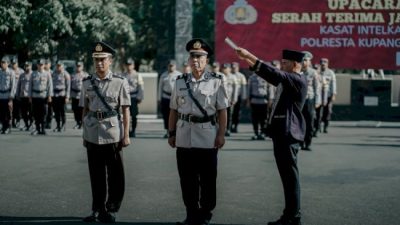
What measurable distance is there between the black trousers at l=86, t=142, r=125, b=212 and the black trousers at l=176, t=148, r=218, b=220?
2.32 ft

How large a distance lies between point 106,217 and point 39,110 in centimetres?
1220

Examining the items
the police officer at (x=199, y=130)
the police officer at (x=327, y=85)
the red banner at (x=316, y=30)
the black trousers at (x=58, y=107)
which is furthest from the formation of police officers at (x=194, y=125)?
the red banner at (x=316, y=30)

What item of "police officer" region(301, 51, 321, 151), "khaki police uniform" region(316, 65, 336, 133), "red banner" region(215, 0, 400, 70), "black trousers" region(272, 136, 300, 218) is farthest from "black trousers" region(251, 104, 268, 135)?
"black trousers" region(272, 136, 300, 218)

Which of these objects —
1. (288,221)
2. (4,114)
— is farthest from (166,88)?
(288,221)

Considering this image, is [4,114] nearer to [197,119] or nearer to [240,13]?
[240,13]

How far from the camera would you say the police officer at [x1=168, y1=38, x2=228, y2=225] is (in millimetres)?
8461

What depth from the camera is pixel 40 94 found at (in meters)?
20.6

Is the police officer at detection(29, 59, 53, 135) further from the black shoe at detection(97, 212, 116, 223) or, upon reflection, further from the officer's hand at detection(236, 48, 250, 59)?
the officer's hand at detection(236, 48, 250, 59)

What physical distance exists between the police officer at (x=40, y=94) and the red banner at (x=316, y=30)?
857cm

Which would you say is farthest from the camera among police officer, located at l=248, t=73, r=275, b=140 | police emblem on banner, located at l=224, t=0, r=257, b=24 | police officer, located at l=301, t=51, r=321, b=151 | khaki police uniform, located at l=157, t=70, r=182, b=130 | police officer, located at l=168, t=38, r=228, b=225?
police emblem on banner, located at l=224, t=0, r=257, b=24

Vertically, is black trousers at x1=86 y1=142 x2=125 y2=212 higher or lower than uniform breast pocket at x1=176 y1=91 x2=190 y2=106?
lower

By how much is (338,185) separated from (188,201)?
3694mm

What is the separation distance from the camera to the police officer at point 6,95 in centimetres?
2102

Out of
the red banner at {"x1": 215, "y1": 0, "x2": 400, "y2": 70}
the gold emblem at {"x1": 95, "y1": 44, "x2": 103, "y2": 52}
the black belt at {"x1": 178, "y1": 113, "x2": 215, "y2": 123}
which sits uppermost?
the red banner at {"x1": 215, "y1": 0, "x2": 400, "y2": 70}
